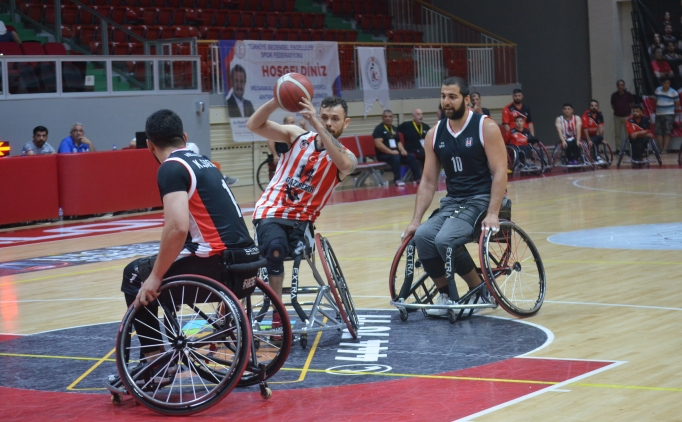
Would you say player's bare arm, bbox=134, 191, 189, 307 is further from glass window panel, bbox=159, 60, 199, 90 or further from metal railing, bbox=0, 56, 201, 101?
glass window panel, bbox=159, 60, 199, 90

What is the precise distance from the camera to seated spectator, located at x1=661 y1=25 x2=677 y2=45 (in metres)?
25.2

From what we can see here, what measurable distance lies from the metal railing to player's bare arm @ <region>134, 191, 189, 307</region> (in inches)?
453

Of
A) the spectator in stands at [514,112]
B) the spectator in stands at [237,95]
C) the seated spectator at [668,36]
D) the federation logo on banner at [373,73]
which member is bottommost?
the spectator in stands at [514,112]

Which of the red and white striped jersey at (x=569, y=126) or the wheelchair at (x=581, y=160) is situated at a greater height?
the red and white striped jersey at (x=569, y=126)

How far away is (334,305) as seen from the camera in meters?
6.30

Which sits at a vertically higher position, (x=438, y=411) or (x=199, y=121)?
(x=199, y=121)

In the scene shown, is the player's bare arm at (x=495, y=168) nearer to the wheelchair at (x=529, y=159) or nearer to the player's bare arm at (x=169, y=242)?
the player's bare arm at (x=169, y=242)

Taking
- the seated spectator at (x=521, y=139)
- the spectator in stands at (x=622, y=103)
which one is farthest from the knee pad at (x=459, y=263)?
the spectator in stands at (x=622, y=103)

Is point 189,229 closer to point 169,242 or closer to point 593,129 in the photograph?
point 169,242

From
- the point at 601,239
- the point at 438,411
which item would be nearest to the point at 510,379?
the point at 438,411

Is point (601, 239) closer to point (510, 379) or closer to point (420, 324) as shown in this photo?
point (420, 324)

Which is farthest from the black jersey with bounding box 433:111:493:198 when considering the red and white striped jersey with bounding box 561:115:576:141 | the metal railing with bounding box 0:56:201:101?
the red and white striped jersey with bounding box 561:115:576:141

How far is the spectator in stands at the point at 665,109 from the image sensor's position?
2472 centimetres

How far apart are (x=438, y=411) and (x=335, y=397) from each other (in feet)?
1.86
